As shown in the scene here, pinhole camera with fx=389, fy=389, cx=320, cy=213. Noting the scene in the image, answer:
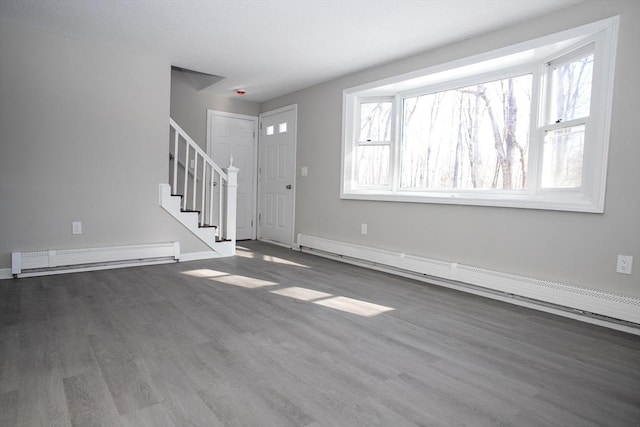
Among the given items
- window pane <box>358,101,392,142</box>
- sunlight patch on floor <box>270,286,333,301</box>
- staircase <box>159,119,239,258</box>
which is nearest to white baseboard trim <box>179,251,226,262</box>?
staircase <box>159,119,239,258</box>

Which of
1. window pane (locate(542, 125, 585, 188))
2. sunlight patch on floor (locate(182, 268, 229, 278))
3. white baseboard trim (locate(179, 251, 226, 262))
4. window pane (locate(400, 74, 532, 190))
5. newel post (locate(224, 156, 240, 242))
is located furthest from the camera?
newel post (locate(224, 156, 240, 242))

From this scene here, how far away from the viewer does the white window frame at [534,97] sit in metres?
2.74

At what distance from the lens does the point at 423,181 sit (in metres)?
4.33

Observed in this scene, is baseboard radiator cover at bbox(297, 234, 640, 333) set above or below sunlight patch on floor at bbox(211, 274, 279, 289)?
above

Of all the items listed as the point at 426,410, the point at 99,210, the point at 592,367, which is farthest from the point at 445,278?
the point at 99,210

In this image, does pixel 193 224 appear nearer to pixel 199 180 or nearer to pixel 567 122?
pixel 199 180

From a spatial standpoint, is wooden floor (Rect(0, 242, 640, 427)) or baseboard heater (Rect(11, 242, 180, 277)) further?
baseboard heater (Rect(11, 242, 180, 277))

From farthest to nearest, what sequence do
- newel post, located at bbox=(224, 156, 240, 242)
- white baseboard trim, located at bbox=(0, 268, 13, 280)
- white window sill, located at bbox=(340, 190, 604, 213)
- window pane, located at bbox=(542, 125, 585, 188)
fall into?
newel post, located at bbox=(224, 156, 240, 242) → white baseboard trim, located at bbox=(0, 268, 13, 280) → window pane, located at bbox=(542, 125, 585, 188) → white window sill, located at bbox=(340, 190, 604, 213)

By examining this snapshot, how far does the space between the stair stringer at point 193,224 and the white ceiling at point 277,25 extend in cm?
158

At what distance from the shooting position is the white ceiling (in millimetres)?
3035

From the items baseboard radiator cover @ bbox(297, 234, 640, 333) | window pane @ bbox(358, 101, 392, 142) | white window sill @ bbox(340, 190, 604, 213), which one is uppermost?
window pane @ bbox(358, 101, 392, 142)

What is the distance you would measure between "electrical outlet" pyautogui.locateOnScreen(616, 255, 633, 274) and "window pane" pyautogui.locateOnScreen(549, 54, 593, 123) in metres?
1.08

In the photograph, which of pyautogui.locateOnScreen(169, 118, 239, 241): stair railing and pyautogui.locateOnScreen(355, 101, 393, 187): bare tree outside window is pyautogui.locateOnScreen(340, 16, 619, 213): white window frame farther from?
pyautogui.locateOnScreen(169, 118, 239, 241): stair railing

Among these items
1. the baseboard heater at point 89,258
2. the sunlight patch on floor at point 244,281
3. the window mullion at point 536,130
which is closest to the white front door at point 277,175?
the baseboard heater at point 89,258
